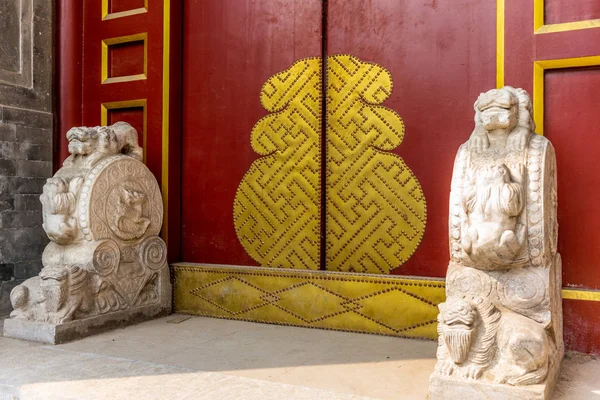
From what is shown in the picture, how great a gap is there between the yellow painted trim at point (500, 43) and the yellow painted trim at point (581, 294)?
146 centimetres

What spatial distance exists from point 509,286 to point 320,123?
218 centimetres

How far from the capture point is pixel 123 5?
17.1ft

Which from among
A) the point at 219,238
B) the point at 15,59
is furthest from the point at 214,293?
the point at 15,59

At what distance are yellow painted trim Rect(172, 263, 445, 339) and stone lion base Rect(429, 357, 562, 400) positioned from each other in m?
1.22

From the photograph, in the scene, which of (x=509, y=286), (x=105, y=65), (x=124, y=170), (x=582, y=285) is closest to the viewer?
(x=509, y=286)

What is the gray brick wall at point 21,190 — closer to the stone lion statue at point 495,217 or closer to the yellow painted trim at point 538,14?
the stone lion statue at point 495,217

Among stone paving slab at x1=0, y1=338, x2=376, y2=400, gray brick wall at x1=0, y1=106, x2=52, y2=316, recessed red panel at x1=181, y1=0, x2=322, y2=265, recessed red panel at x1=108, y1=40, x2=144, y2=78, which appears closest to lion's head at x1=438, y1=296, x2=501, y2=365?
stone paving slab at x1=0, y1=338, x2=376, y2=400

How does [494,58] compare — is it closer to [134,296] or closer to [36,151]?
[134,296]

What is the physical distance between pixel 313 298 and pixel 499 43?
91.1 inches

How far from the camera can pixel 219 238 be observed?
16.1ft

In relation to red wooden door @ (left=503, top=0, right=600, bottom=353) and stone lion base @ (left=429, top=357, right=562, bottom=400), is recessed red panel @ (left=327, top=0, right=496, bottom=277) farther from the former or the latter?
stone lion base @ (left=429, top=357, right=562, bottom=400)

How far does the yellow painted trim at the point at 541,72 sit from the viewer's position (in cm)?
355

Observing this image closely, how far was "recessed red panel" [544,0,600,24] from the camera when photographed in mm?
3578

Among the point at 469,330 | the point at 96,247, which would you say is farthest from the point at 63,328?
the point at 469,330
